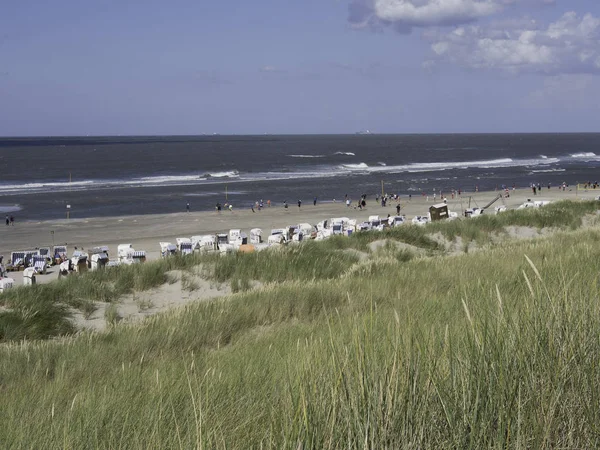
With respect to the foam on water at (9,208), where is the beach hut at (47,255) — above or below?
below

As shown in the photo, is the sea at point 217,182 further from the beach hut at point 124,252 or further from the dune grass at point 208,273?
the dune grass at point 208,273

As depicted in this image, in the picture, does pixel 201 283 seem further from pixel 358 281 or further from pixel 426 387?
pixel 426 387

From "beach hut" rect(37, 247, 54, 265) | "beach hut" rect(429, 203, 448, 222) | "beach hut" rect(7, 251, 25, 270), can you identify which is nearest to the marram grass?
"beach hut" rect(37, 247, 54, 265)

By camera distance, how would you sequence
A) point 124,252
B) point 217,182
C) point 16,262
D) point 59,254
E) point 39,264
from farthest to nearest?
point 217,182 < point 59,254 < point 16,262 < point 39,264 < point 124,252

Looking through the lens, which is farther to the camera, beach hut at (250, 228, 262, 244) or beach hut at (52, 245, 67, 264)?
beach hut at (250, 228, 262, 244)

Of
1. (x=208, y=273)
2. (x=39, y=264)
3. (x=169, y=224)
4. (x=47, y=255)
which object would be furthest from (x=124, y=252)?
(x=169, y=224)

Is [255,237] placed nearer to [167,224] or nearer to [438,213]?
[438,213]

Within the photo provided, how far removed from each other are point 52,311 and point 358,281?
4.19 m

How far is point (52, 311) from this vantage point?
8.92 metres

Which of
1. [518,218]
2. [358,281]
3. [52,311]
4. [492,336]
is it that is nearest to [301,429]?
[492,336]

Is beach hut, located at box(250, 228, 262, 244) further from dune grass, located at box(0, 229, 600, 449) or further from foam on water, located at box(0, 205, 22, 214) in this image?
dune grass, located at box(0, 229, 600, 449)

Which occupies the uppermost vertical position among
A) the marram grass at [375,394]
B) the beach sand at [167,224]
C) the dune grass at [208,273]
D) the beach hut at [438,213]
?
the marram grass at [375,394]

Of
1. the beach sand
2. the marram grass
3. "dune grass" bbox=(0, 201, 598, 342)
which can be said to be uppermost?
the marram grass

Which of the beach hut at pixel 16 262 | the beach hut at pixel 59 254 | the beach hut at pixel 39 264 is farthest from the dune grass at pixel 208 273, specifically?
the beach hut at pixel 16 262
